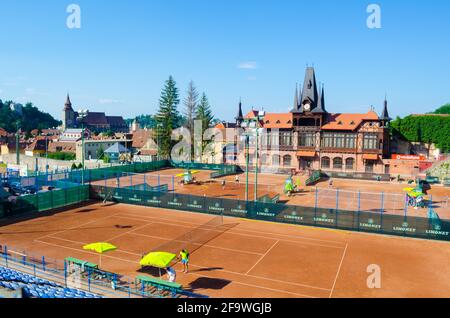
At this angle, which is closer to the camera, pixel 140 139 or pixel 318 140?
pixel 318 140

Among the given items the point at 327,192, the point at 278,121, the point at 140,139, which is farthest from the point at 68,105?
the point at 327,192

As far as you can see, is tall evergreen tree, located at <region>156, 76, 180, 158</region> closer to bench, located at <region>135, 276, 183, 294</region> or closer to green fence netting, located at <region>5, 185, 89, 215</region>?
green fence netting, located at <region>5, 185, 89, 215</region>

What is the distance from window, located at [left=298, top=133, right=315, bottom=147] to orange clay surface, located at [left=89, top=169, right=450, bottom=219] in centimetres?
986

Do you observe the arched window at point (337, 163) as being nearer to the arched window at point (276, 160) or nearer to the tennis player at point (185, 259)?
the arched window at point (276, 160)

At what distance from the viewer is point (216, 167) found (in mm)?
70562

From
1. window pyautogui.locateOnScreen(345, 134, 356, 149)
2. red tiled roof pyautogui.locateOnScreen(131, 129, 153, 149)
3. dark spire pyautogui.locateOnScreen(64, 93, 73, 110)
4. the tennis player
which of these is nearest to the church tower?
dark spire pyautogui.locateOnScreen(64, 93, 73, 110)

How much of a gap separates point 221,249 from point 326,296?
9.26 m

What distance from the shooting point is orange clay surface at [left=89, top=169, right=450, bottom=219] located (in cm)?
4042

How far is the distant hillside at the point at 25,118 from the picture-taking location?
168500mm

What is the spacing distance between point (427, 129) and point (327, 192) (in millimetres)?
41427

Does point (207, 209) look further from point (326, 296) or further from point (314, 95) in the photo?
point (314, 95)

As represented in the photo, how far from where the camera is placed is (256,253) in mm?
25938

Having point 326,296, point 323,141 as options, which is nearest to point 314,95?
point 323,141

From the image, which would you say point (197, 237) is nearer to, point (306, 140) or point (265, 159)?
point (265, 159)
